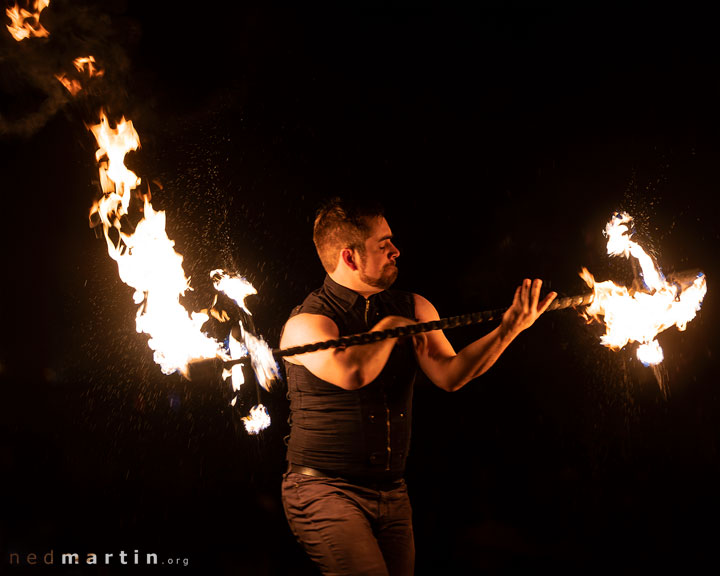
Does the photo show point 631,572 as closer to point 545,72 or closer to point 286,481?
point 286,481

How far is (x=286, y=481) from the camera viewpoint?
105 inches

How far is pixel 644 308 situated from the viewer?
2.89 meters

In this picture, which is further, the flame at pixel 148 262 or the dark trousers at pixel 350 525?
the flame at pixel 148 262

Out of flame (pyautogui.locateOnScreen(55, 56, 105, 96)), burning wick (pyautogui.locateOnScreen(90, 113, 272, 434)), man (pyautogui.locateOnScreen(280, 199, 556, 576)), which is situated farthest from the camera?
flame (pyautogui.locateOnScreen(55, 56, 105, 96))

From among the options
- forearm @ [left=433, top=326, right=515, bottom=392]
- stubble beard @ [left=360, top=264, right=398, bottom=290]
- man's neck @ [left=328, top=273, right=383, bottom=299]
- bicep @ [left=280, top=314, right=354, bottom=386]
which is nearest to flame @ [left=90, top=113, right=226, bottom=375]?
bicep @ [left=280, top=314, right=354, bottom=386]

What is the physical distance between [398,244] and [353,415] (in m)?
1.84

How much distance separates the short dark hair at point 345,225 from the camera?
2.84 m

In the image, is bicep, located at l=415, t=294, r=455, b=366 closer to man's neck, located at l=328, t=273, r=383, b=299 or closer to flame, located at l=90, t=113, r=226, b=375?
man's neck, located at l=328, t=273, r=383, b=299

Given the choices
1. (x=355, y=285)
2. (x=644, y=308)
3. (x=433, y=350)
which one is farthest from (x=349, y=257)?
(x=644, y=308)

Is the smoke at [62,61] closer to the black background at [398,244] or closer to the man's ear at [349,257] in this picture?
the black background at [398,244]

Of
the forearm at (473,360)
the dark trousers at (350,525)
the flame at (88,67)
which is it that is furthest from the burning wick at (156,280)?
the forearm at (473,360)

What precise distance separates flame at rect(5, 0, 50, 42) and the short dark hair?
277 centimetres

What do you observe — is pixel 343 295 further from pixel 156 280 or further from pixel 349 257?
pixel 156 280

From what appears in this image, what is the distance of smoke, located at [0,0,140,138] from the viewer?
402cm
